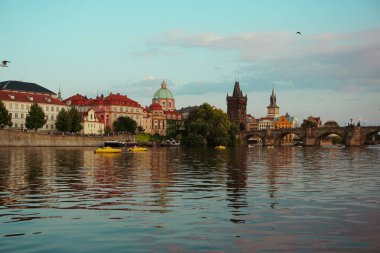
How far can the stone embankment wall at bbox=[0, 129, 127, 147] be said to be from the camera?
117 metres

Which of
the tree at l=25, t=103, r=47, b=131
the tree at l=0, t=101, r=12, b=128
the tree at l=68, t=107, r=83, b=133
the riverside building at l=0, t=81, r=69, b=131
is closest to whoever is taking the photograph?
the tree at l=0, t=101, r=12, b=128

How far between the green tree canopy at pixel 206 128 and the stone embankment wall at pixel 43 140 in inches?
1047

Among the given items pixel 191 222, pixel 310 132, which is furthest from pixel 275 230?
pixel 310 132

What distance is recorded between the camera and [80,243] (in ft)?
44.1

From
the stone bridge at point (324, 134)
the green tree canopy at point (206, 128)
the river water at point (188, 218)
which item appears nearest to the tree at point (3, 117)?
the green tree canopy at point (206, 128)

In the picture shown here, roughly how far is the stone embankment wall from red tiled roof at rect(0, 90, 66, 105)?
2301 cm

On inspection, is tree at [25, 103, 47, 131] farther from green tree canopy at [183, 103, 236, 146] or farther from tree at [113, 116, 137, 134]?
tree at [113, 116, 137, 134]

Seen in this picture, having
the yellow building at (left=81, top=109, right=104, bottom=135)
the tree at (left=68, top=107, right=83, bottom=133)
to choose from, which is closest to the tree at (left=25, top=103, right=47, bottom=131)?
the tree at (left=68, top=107, right=83, bottom=133)

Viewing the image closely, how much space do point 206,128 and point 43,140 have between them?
4327cm

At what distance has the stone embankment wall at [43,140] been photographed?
383ft

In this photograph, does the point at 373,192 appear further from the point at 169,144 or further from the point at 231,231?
the point at 169,144

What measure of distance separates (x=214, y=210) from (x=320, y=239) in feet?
18.4

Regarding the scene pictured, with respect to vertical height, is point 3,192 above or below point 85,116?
below

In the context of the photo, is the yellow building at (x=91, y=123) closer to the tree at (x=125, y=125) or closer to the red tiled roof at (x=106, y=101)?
the tree at (x=125, y=125)
